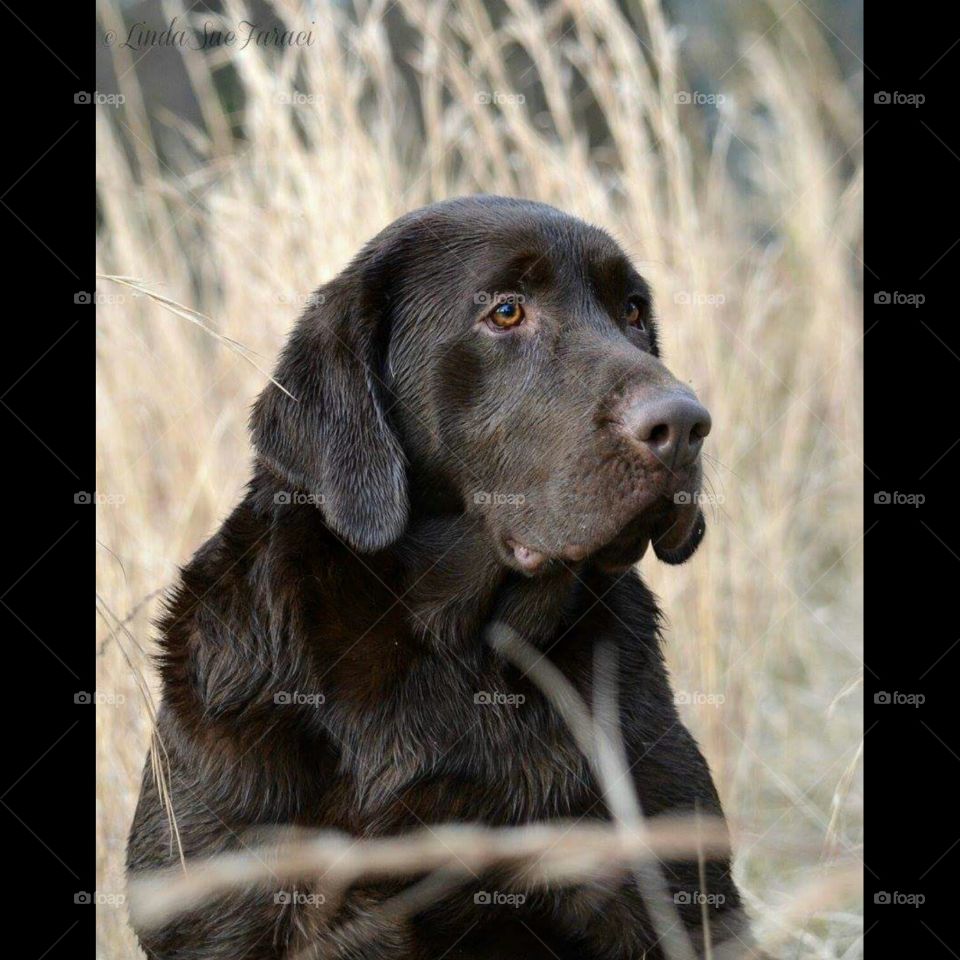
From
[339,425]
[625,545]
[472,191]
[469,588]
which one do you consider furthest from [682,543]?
[472,191]

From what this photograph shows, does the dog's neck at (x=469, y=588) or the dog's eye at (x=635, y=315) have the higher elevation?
the dog's eye at (x=635, y=315)

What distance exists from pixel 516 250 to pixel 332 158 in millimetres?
1575

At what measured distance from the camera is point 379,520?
2574mm

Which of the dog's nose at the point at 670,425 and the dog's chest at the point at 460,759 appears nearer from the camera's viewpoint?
the dog's nose at the point at 670,425

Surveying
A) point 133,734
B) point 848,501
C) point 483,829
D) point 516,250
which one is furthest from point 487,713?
point 848,501

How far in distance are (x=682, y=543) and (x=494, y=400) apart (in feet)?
1.63

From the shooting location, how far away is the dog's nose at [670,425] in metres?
2.39

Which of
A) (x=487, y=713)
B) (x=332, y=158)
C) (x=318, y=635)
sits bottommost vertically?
(x=487, y=713)

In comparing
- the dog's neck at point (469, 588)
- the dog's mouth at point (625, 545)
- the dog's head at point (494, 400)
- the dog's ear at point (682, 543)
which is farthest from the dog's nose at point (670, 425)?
the dog's neck at point (469, 588)

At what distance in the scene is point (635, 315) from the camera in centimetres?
308

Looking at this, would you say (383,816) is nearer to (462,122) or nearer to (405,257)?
(405,257)

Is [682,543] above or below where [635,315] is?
below

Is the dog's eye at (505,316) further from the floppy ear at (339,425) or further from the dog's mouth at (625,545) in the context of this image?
the dog's mouth at (625,545)

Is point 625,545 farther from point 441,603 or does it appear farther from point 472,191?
point 472,191
